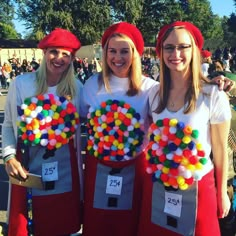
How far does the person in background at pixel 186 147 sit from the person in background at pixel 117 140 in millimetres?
230

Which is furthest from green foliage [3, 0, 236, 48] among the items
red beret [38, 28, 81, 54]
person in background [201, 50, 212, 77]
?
red beret [38, 28, 81, 54]

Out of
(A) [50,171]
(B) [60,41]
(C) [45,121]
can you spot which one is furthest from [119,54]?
(A) [50,171]

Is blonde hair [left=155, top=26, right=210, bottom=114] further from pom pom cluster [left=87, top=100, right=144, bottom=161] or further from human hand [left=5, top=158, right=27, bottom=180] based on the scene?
human hand [left=5, top=158, right=27, bottom=180]

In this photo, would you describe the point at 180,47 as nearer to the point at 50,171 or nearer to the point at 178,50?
the point at 178,50

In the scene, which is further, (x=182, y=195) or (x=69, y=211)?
(x=69, y=211)

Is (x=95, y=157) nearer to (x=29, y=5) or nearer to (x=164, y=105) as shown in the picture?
(x=164, y=105)

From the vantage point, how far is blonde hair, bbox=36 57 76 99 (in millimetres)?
2619

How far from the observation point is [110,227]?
2.58 m

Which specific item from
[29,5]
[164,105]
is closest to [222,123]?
[164,105]

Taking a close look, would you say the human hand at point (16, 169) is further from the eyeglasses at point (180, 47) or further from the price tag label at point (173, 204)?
the eyeglasses at point (180, 47)

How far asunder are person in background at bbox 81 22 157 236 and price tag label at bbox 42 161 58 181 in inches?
9.0

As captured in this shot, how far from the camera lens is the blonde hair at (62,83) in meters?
2.62

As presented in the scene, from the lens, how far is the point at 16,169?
249 centimetres

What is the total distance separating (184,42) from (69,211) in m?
1.39
